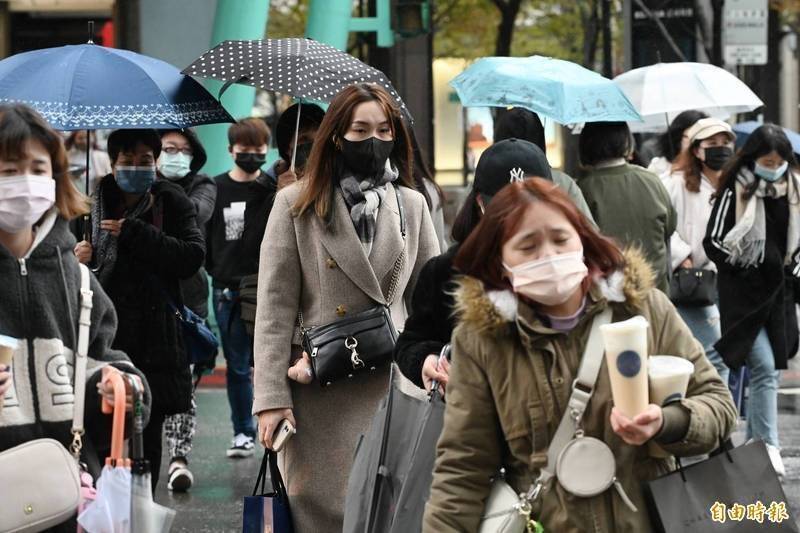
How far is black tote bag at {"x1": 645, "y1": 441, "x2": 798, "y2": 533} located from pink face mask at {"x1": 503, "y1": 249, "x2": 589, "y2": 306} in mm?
463

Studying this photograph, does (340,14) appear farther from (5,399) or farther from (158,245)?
(5,399)

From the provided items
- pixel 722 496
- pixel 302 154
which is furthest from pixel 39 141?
pixel 302 154

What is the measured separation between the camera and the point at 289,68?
256 inches

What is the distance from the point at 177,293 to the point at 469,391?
3.31 m

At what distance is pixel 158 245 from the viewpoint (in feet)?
21.7

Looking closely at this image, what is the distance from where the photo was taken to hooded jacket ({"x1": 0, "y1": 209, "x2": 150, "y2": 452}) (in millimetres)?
3939

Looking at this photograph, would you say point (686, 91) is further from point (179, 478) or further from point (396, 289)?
point (396, 289)

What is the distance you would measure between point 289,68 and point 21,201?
2.64 meters

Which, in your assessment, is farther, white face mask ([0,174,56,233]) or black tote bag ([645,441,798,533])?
white face mask ([0,174,56,233])

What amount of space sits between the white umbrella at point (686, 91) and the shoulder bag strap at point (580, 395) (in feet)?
22.9

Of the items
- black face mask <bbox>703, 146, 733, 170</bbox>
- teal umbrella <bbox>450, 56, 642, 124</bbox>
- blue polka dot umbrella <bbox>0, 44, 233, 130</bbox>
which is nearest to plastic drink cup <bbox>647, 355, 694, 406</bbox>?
blue polka dot umbrella <bbox>0, 44, 233, 130</bbox>

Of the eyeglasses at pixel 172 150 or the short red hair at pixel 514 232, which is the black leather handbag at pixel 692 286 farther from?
the short red hair at pixel 514 232

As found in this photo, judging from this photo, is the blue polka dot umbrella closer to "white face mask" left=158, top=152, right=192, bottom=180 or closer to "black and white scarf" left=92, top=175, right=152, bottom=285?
"black and white scarf" left=92, top=175, right=152, bottom=285

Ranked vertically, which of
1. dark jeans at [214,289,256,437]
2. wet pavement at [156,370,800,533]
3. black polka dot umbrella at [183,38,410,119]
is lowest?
wet pavement at [156,370,800,533]
